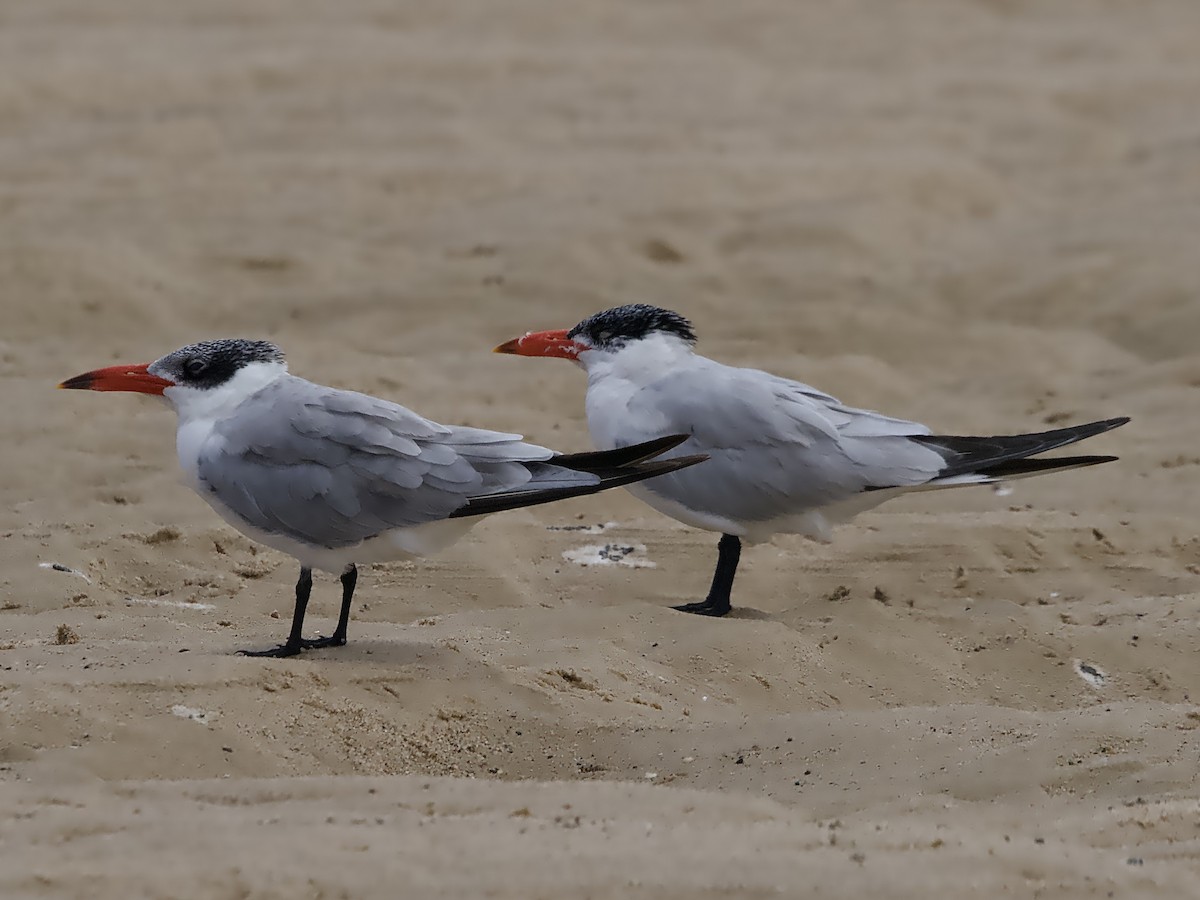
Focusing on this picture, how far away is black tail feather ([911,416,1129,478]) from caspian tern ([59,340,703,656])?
135cm

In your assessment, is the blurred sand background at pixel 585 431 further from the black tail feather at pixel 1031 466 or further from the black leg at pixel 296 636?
the black tail feather at pixel 1031 466

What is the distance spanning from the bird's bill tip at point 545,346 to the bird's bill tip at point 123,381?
150cm

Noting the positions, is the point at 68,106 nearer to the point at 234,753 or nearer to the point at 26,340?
the point at 26,340

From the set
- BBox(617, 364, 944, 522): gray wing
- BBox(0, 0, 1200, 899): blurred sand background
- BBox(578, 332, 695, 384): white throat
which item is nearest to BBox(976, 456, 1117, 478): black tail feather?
BBox(617, 364, 944, 522): gray wing

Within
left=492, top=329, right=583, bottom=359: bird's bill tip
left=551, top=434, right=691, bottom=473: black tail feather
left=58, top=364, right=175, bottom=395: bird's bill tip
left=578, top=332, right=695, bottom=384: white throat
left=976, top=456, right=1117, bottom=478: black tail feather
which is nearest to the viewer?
left=551, top=434, right=691, bottom=473: black tail feather

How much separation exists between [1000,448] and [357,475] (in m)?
2.19

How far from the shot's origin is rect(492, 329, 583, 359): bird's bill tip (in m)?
6.43

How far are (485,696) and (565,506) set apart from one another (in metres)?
2.33

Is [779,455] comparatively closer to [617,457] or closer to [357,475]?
[617,457]

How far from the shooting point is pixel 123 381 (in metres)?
5.33

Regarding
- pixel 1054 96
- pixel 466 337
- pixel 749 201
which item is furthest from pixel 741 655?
pixel 1054 96

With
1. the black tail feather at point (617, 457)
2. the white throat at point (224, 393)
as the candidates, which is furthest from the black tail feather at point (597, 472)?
the white throat at point (224, 393)

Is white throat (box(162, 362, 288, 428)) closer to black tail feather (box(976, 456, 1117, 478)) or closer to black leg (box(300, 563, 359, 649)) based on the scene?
black leg (box(300, 563, 359, 649))

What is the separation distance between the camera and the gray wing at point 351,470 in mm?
4906
